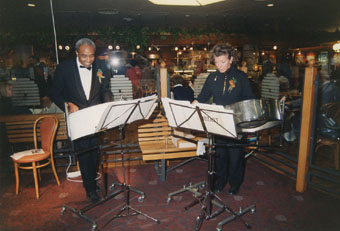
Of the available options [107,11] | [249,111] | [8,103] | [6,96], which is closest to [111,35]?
[107,11]

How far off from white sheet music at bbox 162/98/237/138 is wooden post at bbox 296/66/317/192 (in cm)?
127

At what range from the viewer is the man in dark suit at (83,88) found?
232 centimetres

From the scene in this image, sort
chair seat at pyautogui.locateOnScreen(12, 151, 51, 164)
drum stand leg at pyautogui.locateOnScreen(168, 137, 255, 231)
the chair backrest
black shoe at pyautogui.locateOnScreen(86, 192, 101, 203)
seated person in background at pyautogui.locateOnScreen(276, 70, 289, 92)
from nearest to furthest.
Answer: drum stand leg at pyautogui.locateOnScreen(168, 137, 255, 231) → black shoe at pyautogui.locateOnScreen(86, 192, 101, 203) → chair seat at pyautogui.locateOnScreen(12, 151, 51, 164) → the chair backrest → seated person in background at pyautogui.locateOnScreen(276, 70, 289, 92)

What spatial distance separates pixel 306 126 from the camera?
2.56 m

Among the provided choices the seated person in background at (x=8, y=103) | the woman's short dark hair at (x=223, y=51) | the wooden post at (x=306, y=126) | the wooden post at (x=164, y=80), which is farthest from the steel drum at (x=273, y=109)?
the seated person in background at (x=8, y=103)

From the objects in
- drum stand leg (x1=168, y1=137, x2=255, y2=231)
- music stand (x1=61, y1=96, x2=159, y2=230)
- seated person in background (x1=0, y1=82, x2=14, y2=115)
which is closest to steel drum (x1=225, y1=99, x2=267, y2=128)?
drum stand leg (x1=168, y1=137, x2=255, y2=231)

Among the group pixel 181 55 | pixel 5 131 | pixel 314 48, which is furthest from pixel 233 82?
pixel 314 48

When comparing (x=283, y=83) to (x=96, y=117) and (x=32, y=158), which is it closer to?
(x=96, y=117)

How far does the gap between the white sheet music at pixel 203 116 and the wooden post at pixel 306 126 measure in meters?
1.27

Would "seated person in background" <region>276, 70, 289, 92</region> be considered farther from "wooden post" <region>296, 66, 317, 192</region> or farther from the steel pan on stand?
the steel pan on stand

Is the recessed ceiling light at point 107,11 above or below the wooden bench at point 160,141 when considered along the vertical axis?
above

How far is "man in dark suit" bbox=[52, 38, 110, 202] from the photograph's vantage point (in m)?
2.32

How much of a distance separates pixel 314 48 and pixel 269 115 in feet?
36.5

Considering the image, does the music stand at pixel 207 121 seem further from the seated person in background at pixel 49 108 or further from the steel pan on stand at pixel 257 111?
the seated person in background at pixel 49 108
